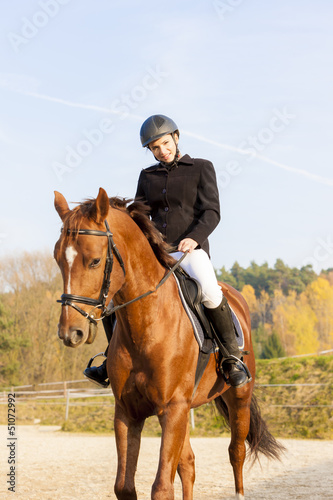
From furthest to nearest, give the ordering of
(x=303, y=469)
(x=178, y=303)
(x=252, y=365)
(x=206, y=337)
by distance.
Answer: (x=303, y=469), (x=252, y=365), (x=206, y=337), (x=178, y=303)

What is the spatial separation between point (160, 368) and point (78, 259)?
1107mm

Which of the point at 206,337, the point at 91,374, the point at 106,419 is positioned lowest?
the point at 106,419

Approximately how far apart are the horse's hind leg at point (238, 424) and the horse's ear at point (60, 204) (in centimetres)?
329

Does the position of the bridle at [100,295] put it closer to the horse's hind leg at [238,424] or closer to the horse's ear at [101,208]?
the horse's ear at [101,208]

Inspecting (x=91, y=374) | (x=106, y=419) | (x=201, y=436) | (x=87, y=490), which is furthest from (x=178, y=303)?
(x=106, y=419)

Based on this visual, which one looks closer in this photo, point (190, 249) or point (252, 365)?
point (190, 249)

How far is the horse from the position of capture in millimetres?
3381

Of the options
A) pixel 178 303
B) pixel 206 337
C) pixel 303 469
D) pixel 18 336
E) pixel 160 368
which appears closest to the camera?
pixel 160 368

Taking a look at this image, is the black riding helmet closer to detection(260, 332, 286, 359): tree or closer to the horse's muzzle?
the horse's muzzle

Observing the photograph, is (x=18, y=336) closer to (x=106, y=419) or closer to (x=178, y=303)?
(x=106, y=419)

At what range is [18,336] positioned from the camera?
33.7 m

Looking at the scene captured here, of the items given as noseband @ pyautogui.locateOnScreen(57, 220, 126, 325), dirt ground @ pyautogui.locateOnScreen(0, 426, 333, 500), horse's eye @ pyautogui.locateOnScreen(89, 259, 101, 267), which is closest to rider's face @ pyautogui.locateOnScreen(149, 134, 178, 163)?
noseband @ pyautogui.locateOnScreen(57, 220, 126, 325)

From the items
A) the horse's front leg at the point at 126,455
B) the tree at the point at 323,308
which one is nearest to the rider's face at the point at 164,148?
the horse's front leg at the point at 126,455

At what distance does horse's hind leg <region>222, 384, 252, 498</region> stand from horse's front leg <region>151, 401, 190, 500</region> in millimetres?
2295
